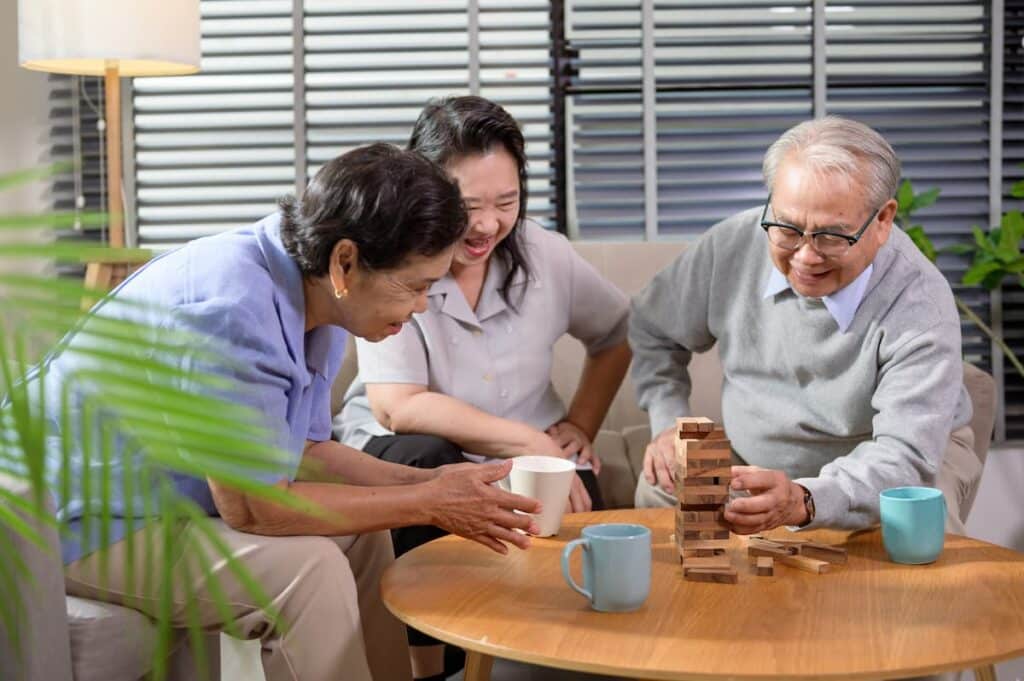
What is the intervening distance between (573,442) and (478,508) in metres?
0.87

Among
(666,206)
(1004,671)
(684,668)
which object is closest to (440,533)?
(684,668)

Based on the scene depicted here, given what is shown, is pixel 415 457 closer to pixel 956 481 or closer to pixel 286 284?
pixel 286 284

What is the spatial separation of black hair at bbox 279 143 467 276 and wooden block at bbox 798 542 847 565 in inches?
25.8

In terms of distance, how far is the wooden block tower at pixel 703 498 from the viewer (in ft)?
5.26

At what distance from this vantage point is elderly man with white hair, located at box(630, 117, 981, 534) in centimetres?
189

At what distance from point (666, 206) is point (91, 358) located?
131 inches

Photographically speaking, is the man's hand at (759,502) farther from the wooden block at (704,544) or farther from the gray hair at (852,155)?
the gray hair at (852,155)

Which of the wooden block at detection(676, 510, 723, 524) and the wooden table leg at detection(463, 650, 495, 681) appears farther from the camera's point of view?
the wooden table leg at detection(463, 650, 495, 681)

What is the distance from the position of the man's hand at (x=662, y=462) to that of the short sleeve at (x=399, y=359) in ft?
1.62

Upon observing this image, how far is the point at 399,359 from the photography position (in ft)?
7.78

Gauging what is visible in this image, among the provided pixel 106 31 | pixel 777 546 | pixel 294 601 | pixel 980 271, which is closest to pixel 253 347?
pixel 294 601

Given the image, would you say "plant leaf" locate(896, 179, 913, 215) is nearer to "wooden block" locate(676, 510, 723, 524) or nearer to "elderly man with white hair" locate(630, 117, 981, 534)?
"elderly man with white hair" locate(630, 117, 981, 534)

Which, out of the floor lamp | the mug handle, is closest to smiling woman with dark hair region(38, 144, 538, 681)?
the mug handle

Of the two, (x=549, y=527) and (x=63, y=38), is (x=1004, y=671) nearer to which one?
(x=549, y=527)
